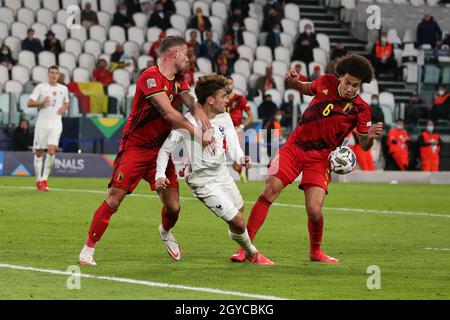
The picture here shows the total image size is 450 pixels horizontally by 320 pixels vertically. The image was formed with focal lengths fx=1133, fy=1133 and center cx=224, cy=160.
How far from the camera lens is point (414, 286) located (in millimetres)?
9664

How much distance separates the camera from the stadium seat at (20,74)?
29156 millimetres

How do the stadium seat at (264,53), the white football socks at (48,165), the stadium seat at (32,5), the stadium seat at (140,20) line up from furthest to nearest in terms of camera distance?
the stadium seat at (264,53)
the stadium seat at (140,20)
the stadium seat at (32,5)
the white football socks at (48,165)

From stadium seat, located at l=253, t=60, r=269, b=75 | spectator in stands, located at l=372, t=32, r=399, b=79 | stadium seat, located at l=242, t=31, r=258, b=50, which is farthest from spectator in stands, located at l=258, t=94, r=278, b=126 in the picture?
spectator in stands, located at l=372, t=32, r=399, b=79

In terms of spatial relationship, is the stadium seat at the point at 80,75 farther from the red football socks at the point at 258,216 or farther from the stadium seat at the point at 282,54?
the red football socks at the point at 258,216

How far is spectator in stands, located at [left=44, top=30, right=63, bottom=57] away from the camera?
3027 cm

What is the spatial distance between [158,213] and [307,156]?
6.15 meters

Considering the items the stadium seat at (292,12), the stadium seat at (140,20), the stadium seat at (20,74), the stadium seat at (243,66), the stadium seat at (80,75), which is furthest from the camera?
the stadium seat at (292,12)

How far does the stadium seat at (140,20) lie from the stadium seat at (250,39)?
3012 millimetres

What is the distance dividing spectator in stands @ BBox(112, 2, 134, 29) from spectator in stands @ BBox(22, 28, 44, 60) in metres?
3.09

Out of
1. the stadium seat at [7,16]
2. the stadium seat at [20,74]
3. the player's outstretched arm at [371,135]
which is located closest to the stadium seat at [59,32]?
the stadium seat at [7,16]

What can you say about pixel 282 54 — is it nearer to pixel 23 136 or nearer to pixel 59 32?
pixel 59 32

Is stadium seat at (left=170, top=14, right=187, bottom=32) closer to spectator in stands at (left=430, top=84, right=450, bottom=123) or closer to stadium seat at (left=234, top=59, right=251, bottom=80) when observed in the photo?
stadium seat at (left=234, top=59, right=251, bottom=80)

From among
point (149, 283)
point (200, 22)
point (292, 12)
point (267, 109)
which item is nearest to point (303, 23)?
point (292, 12)

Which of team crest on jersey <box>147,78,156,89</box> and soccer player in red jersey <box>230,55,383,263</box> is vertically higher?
team crest on jersey <box>147,78,156,89</box>
